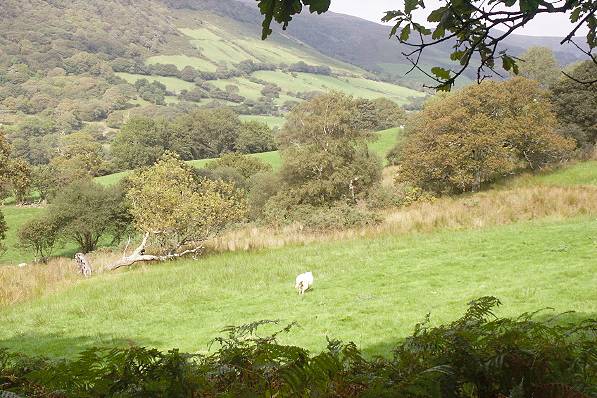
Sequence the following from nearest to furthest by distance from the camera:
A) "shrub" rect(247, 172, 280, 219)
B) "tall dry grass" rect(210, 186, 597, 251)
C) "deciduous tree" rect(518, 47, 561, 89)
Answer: "tall dry grass" rect(210, 186, 597, 251) < "shrub" rect(247, 172, 280, 219) < "deciduous tree" rect(518, 47, 561, 89)

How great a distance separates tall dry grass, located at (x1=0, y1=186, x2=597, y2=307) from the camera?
66.5ft

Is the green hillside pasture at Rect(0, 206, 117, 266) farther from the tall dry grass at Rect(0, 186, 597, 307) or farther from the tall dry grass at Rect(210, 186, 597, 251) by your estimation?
the tall dry grass at Rect(210, 186, 597, 251)

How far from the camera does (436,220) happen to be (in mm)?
21609

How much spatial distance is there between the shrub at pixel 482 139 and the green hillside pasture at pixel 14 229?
99.9ft

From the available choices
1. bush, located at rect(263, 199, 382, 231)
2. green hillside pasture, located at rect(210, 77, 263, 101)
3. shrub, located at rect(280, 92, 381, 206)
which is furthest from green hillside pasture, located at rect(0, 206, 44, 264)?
green hillside pasture, located at rect(210, 77, 263, 101)

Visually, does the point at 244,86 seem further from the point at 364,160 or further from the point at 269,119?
the point at 364,160

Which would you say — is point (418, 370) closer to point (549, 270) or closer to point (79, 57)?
point (549, 270)

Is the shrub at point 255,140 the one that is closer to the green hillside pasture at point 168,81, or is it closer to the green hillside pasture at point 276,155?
the green hillside pasture at point 276,155

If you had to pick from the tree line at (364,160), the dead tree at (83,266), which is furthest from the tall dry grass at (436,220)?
the tree line at (364,160)

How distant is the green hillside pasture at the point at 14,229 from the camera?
128ft

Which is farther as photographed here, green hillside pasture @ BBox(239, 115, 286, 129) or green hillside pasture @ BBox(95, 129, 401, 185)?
green hillside pasture @ BBox(239, 115, 286, 129)

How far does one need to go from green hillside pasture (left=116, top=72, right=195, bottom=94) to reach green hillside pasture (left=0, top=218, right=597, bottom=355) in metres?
166

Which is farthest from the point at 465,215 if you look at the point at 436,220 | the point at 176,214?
the point at 176,214

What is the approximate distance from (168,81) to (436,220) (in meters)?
177
